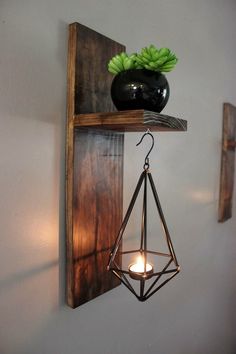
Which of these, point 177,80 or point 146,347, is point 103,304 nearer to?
point 146,347

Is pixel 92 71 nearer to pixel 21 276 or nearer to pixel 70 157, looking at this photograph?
pixel 70 157

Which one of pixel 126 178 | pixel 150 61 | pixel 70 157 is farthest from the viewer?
pixel 126 178

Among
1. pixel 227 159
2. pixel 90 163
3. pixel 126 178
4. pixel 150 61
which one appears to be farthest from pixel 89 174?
pixel 227 159

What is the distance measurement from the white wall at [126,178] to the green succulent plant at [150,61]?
149 mm

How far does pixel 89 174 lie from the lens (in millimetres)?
703

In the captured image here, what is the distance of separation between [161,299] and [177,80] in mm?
811

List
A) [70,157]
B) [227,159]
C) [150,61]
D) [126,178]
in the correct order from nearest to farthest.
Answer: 1. [150,61]
2. [70,157]
3. [126,178]
4. [227,159]

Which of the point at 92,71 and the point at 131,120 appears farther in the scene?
the point at 92,71

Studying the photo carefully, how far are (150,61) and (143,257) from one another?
422 millimetres

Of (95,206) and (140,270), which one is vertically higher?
(95,206)

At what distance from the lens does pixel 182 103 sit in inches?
42.8

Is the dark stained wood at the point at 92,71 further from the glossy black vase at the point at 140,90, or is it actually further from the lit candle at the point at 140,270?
the lit candle at the point at 140,270

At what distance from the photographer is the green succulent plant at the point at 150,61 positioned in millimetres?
529

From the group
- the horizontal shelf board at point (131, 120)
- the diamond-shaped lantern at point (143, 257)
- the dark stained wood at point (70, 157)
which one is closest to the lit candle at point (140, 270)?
the diamond-shaped lantern at point (143, 257)
